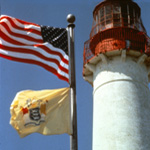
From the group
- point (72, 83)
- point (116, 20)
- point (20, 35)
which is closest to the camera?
point (72, 83)

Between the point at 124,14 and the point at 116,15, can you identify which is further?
the point at 124,14

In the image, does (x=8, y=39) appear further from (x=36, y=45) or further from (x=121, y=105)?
(x=121, y=105)

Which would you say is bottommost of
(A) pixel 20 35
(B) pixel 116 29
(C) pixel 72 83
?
(C) pixel 72 83

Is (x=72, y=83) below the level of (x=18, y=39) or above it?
below

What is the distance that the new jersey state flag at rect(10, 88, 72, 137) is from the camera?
28.2 feet

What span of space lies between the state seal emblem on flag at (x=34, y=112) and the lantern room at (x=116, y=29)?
838 cm

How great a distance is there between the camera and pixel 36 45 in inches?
399

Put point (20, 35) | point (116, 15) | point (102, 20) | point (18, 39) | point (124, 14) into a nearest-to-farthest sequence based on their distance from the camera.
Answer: point (18, 39) < point (20, 35) < point (116, 15) < point (124, 14) < point (102, 20)

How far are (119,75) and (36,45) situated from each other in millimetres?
6886

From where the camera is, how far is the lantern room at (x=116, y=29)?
1733 centimetres

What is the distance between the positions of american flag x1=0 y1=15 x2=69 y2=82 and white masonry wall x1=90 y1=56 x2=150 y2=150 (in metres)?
5.85

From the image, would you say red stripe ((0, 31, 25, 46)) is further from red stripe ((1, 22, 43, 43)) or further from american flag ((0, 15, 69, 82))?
red stripe ((1, 22, 43, 43))

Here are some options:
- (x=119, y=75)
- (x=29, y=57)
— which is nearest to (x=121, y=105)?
(x=119, y=75)

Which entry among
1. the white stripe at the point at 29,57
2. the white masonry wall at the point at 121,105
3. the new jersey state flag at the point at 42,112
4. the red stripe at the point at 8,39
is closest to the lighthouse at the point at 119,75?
the white masonry wall at the point at 121,105
